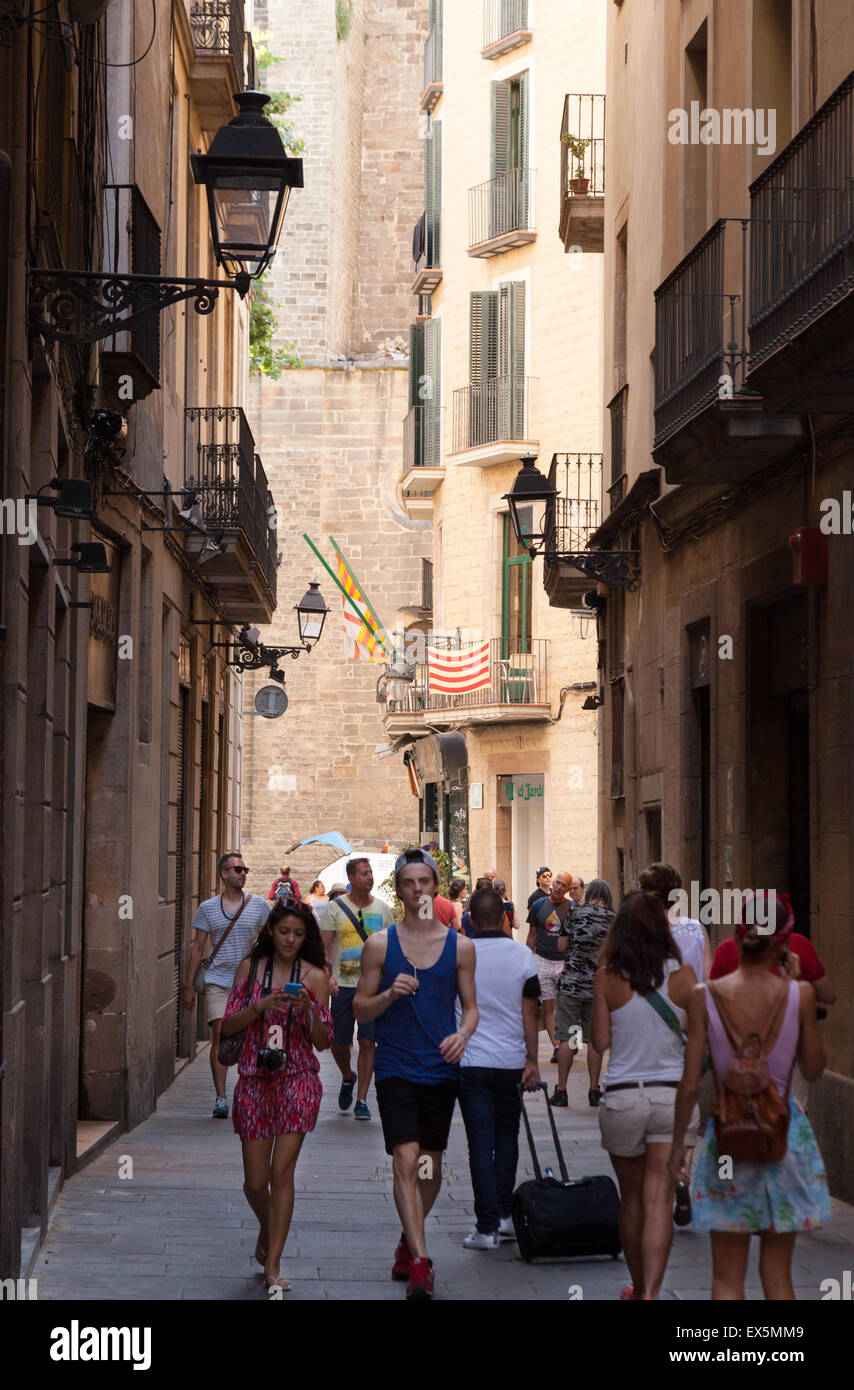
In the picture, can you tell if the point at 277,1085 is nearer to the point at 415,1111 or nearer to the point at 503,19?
the point at 415,1111

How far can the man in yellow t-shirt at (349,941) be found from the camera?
14352mm

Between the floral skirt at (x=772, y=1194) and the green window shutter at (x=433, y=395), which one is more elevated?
the green window shutter at (x=433, y=395)

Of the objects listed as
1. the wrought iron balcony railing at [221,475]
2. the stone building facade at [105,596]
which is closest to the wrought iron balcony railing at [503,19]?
the stone building facade at [105,596]

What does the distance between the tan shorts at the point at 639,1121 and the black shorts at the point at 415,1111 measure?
3.11ft

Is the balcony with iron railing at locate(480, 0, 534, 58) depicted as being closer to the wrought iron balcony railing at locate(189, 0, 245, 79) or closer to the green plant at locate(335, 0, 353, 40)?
the green plant at locate(335, 0, 353, 40)

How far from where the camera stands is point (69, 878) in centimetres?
1136

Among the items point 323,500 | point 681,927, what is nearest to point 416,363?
point 323,500

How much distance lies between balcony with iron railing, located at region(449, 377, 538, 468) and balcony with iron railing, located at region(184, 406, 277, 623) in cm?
1109

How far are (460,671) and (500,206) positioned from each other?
312 inches

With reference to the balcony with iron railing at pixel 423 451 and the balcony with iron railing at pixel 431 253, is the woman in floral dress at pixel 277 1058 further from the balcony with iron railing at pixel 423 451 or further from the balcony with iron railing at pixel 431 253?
the balcony with iron railing at pixel 431 253

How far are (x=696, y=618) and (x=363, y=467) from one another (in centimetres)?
3121

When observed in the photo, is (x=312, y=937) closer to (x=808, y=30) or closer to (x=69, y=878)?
(x=69, y=878)

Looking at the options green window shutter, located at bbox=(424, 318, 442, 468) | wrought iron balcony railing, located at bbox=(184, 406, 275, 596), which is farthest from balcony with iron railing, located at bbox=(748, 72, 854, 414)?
green window shutter, located at bbox=(424, 318, 442, 468)

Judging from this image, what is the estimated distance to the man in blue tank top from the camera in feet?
27.0
